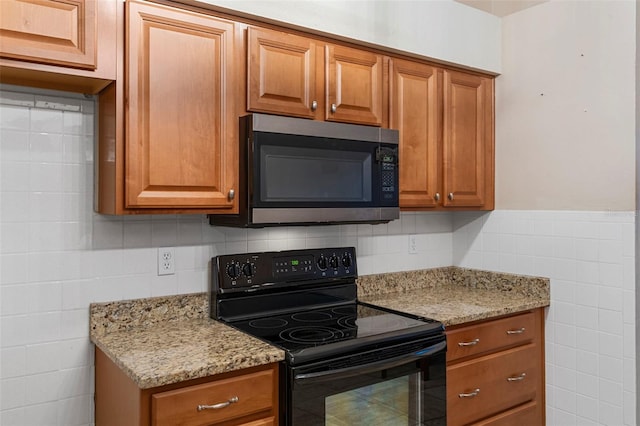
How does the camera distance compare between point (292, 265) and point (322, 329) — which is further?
point (292, 265)

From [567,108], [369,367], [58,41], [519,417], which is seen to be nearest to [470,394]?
[519,417]

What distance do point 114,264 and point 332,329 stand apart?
2.90 feet

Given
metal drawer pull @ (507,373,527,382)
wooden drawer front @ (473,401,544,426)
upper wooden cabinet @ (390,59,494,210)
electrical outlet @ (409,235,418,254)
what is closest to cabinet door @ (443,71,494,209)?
upper wooden cabinet @ (390,59,494,210)

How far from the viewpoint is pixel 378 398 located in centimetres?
189

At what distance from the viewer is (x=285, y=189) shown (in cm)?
198

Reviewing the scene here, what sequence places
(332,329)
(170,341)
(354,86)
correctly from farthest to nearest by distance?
(354,86), (332,329), (170,341)

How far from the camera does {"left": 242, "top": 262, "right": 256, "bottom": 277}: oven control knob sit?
2178 millimetres

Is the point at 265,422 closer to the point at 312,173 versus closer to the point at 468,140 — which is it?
the point at 312,173

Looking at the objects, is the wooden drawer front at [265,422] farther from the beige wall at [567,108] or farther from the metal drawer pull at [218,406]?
the beige wall at [567,108]

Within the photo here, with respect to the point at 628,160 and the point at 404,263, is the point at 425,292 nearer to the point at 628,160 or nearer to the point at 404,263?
the point at 404,263

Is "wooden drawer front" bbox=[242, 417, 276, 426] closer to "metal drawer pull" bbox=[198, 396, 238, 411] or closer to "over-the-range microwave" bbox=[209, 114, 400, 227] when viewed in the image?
"metal drawer pull" bbox=[198, 396, 238, 411]

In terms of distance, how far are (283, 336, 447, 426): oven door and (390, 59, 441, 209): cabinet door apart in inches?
30.3

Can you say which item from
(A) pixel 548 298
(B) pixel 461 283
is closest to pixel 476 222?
(B) pixel 461 283

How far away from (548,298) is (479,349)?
0.53m
